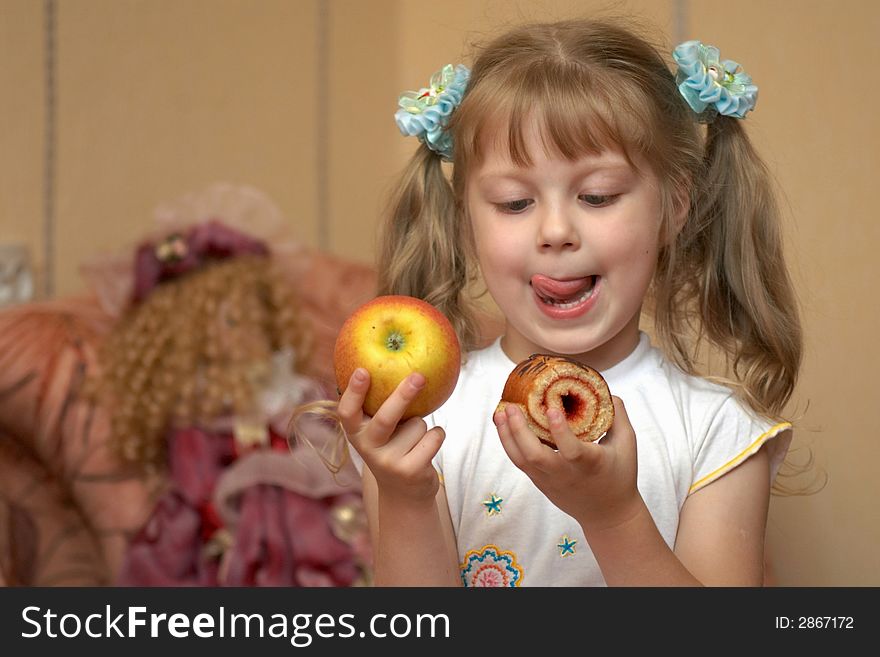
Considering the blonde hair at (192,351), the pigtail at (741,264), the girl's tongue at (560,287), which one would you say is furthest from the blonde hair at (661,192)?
the blonde hair at (192,351)

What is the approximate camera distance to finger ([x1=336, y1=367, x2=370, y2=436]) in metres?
0.92

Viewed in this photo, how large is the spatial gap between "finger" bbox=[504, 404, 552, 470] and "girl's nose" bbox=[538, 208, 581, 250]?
19 cm

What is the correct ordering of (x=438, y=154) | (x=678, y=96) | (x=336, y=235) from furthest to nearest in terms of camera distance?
(x=336, y=235), (x=438, y=154), (x=678, y=96)

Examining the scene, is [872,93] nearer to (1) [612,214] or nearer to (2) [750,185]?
(2) [750,185]

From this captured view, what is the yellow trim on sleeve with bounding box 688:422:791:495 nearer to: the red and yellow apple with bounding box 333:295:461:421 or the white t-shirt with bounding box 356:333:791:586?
the white t-shirt with bounding box 356:333:791:586

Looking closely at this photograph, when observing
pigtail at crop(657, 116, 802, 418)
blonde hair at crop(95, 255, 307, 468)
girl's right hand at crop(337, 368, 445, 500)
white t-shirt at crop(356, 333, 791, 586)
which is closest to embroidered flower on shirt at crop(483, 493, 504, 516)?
white t-shirt at crop(356, 333, 791, 586)

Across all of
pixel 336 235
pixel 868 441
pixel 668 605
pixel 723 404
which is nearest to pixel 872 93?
pixel 868 441

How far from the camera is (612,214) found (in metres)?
1.04

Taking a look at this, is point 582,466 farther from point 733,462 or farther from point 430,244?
point 430,244

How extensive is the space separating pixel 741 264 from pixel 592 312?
0.84ft

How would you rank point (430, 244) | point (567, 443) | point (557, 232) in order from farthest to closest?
point (430, 244)
point (557, 232)
point (567, 443)

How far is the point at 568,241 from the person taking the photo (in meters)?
1.01

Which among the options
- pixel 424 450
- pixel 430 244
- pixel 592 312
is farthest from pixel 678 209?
pixel 424 450

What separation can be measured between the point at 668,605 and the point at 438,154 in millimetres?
614
